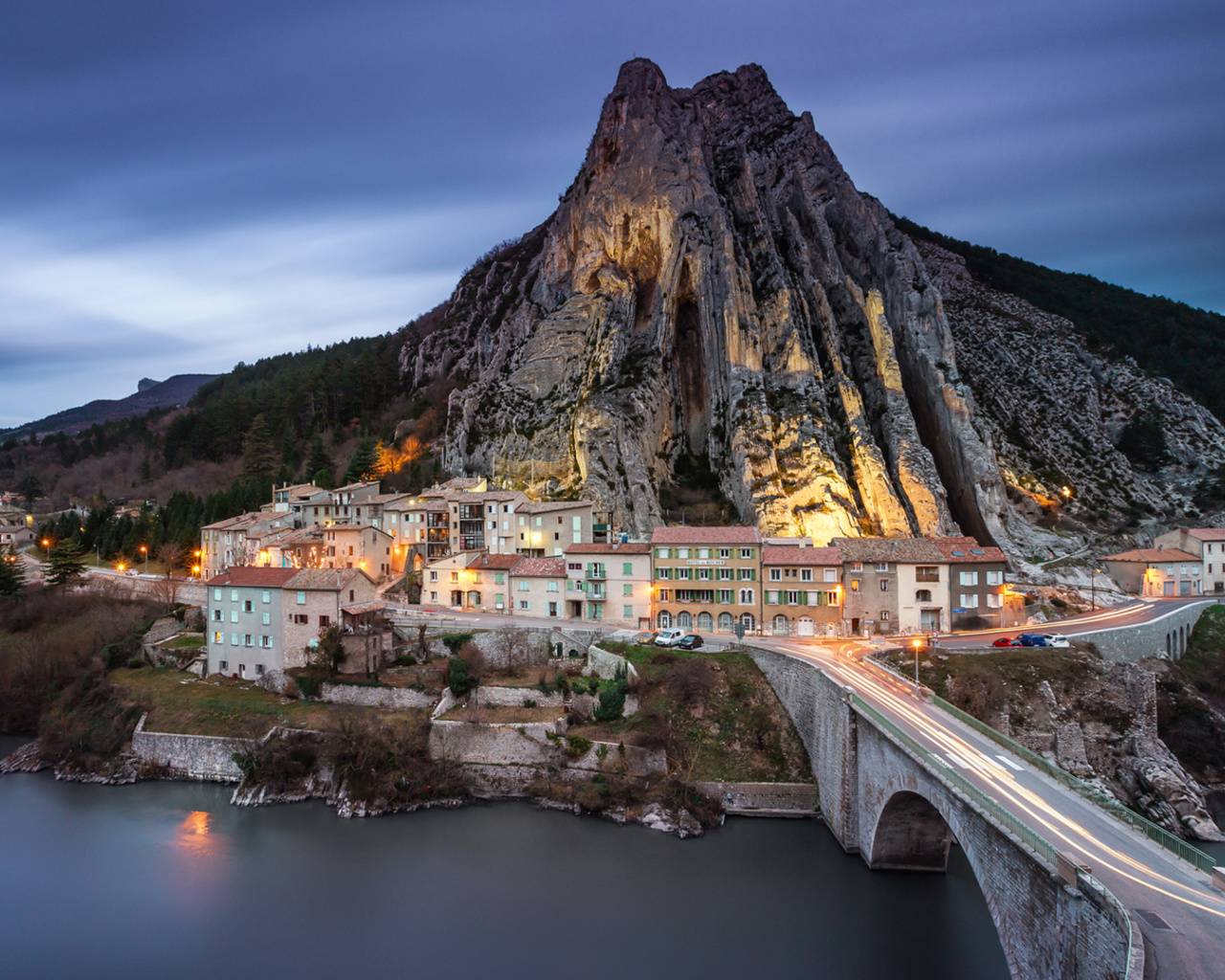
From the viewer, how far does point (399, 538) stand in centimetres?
5944

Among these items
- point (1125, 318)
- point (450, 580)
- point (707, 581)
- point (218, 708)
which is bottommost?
point (218, 708)

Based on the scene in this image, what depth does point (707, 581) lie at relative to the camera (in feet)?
143

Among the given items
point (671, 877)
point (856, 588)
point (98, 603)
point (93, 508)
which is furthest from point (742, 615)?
point (93, 508)

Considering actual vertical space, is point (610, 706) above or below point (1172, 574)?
below

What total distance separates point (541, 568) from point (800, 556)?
16391 millimetres

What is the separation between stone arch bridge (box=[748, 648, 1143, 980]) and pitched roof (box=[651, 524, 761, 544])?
8844mm

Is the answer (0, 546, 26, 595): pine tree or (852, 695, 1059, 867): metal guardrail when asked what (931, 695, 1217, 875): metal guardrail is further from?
(0, 546, 26, 595): pine tree

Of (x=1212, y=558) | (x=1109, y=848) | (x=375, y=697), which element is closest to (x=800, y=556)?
(x=375, y=697)

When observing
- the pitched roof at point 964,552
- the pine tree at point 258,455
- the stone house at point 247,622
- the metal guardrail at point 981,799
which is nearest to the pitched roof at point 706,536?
the pitched roof at point 964,552

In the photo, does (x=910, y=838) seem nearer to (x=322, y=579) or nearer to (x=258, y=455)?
(x=322, y=579)

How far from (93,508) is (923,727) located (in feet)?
296

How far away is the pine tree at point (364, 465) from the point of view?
81312 millimetres

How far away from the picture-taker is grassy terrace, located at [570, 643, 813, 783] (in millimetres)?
31766

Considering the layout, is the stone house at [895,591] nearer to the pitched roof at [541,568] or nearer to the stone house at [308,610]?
the pitched roof at [541,568]
